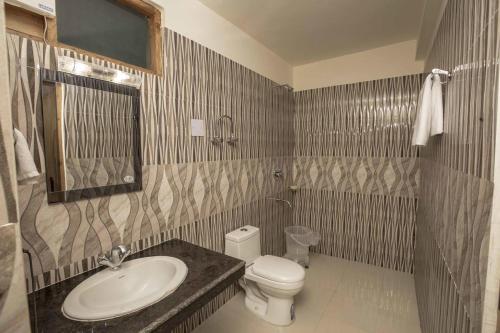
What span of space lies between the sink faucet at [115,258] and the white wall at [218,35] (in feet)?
4.74

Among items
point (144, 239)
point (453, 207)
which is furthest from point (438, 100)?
point (144, 239)

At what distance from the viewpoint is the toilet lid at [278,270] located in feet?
6.05

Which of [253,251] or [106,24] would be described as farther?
[253,251]

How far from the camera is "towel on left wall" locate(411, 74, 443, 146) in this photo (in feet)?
4.32

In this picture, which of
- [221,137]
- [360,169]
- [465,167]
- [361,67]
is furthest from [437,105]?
[361,67]

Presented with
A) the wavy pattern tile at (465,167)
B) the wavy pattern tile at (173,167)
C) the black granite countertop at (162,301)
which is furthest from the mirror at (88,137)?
the wavy pattern tile at (465,167)

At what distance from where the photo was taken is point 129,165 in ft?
4.68

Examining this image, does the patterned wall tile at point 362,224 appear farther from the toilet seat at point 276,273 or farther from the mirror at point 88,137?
the mirror at point 88,137

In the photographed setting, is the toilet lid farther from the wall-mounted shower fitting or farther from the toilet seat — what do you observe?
the wall-mounted shower fitting

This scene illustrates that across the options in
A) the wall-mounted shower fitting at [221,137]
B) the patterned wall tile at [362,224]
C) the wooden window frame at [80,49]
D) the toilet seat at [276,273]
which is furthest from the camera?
the patterned wall tile at [362,224]

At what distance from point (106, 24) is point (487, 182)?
197cm

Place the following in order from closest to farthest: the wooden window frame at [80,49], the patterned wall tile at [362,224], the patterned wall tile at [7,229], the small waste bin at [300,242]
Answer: the patterned wall tile at [7,229] → the wooden window frame at [80,49] → the patterned wall tile at [362,224] → the small waste bin at [300,242]

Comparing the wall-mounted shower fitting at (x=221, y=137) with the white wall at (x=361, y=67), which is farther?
the white wall at (x=361, y=67)

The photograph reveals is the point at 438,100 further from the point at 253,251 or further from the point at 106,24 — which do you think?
the point at 106,24
